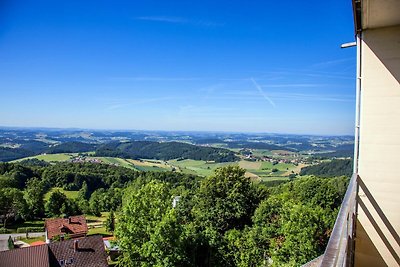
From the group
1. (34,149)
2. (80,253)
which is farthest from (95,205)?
(34,149)

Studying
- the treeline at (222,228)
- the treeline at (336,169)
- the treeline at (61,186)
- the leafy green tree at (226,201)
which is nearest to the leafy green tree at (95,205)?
the treeline at (61,186)

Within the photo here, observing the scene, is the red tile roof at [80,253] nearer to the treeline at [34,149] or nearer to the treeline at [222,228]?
the treeline at [222,228]

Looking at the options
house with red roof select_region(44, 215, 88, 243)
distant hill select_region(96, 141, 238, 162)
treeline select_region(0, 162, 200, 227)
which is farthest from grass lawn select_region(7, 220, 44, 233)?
distant hill select_region(96, 141, 238, 162)

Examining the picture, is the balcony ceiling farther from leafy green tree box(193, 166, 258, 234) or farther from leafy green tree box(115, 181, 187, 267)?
leafy green tree box(193, 166, 258, 234)

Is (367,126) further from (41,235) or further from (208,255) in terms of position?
(41,235)

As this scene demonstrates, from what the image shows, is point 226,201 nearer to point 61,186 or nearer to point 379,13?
point 379,13

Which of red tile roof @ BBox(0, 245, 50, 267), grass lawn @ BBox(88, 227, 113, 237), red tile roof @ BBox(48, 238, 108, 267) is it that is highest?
red tile roof @ BBox(0, 245, 50, 267)

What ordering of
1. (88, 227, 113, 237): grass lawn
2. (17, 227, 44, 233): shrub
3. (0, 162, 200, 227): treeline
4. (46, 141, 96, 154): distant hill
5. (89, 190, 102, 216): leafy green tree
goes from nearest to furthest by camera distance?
(88, 227, 113, 237): grass lawn → (17, 227, 44, 233): shrub → (0, 162, 200, 227): treeline → (89, 190, 102, 216): leafy green tree → (46, 141, 96, 154): distant hill
